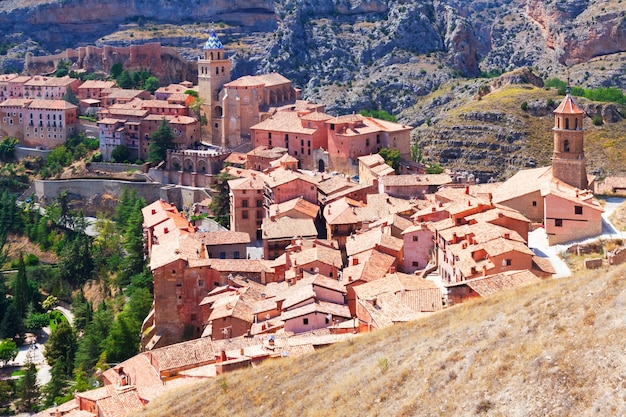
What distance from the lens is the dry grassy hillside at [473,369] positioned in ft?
60.6

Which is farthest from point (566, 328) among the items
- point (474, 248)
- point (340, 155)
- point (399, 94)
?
point (399, 94)

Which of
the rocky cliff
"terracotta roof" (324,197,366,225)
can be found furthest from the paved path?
the rocky cliff

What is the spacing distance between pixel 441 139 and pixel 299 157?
55.3 ft

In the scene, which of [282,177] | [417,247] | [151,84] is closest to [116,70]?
[151,84]

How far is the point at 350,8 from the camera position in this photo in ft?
326

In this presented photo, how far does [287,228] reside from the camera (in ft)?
154

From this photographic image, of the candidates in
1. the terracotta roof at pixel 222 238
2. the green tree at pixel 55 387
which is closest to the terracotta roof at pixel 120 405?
the green tree at pixel 55 387

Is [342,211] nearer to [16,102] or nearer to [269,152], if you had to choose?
[269,152]

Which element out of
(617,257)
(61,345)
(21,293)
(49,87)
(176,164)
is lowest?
(61,345)

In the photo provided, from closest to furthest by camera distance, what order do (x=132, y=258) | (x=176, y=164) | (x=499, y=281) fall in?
(x=499, y=281)
(x=132, y=258)
(x=176, y=164)

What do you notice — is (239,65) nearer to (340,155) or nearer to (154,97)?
(154,97)

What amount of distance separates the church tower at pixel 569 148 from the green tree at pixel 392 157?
1348cm

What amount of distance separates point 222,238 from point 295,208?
3590 mm

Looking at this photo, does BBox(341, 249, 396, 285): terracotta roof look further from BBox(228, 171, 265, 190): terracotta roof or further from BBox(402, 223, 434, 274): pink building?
BBox(228, 171, 265, 190): terracotta roof
